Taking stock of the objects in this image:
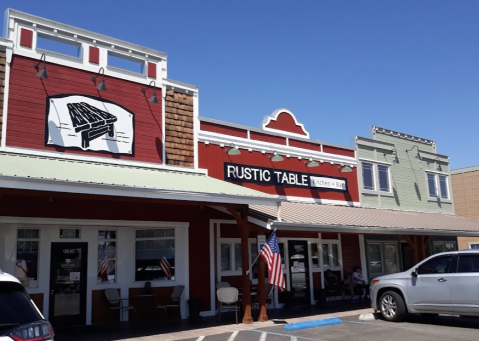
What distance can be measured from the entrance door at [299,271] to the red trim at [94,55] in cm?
828

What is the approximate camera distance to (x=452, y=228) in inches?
696

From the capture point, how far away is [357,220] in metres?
15.0

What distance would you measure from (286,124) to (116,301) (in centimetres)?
853

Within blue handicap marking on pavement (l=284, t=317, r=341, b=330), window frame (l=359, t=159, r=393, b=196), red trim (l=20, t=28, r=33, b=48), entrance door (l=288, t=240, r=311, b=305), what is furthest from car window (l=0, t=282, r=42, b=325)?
window frame (l=359, t=159, r=393, b=196)

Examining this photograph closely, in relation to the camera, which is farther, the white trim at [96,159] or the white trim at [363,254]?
the white trim at [363,254]

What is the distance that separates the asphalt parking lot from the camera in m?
9.43

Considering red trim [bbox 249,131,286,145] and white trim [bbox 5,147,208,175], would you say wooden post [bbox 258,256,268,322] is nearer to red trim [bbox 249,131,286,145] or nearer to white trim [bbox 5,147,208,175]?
white trim [bbox 5,147,208,175]

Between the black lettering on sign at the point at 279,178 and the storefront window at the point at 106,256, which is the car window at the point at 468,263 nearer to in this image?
the black lettering on sign at the point at 279,178

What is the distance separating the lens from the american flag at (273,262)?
11.4 m

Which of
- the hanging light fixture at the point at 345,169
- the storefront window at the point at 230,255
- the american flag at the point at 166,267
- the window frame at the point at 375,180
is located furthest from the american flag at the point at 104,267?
the window frame at the point at 375,180

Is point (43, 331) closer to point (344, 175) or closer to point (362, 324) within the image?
point (362, 324)

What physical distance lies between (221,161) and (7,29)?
21.8 ft

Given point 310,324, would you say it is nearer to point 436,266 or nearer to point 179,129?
point 436,266

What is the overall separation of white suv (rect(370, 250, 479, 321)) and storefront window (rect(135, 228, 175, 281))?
5463mm
